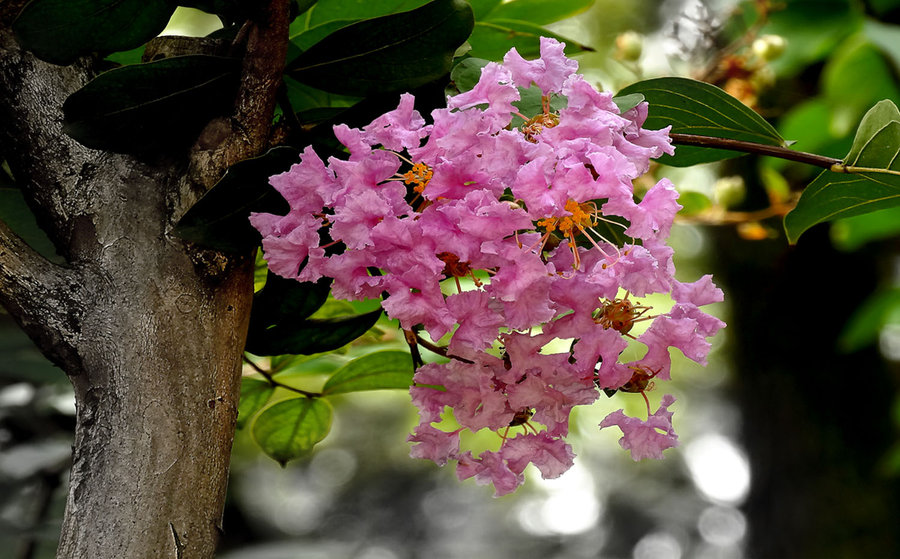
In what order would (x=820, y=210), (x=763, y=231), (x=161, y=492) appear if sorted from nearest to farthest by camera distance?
(x=161, y=492), (x=820, y=210), (x=763, y=231)

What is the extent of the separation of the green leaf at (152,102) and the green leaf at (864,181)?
31 centimetres

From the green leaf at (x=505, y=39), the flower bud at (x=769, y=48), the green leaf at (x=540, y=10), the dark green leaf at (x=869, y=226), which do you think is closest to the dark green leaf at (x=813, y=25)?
the dark green leaf at (x=869, y=226)

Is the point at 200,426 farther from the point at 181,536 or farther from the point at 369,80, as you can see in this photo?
the point at 369,80

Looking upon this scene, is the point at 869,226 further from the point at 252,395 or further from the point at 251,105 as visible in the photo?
the point at 251,105

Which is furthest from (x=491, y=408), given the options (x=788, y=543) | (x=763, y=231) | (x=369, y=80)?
(x=788, y=543)

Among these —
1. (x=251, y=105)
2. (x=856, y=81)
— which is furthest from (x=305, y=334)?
(x=856, y=81)

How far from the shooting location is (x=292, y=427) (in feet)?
2.03

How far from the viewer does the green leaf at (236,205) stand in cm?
35

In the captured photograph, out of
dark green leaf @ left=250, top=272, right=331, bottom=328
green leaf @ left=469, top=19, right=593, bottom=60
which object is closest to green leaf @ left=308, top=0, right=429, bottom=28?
green leaf @ left=469, top=19, right=593, bottom=60

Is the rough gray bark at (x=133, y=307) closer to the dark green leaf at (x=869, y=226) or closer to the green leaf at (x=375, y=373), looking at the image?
the green leaf at (x=375, y=373)

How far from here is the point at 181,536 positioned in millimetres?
331

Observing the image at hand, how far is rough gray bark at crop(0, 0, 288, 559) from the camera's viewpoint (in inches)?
13.0

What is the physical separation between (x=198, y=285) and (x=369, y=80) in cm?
13

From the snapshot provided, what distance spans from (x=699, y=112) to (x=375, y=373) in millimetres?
301
